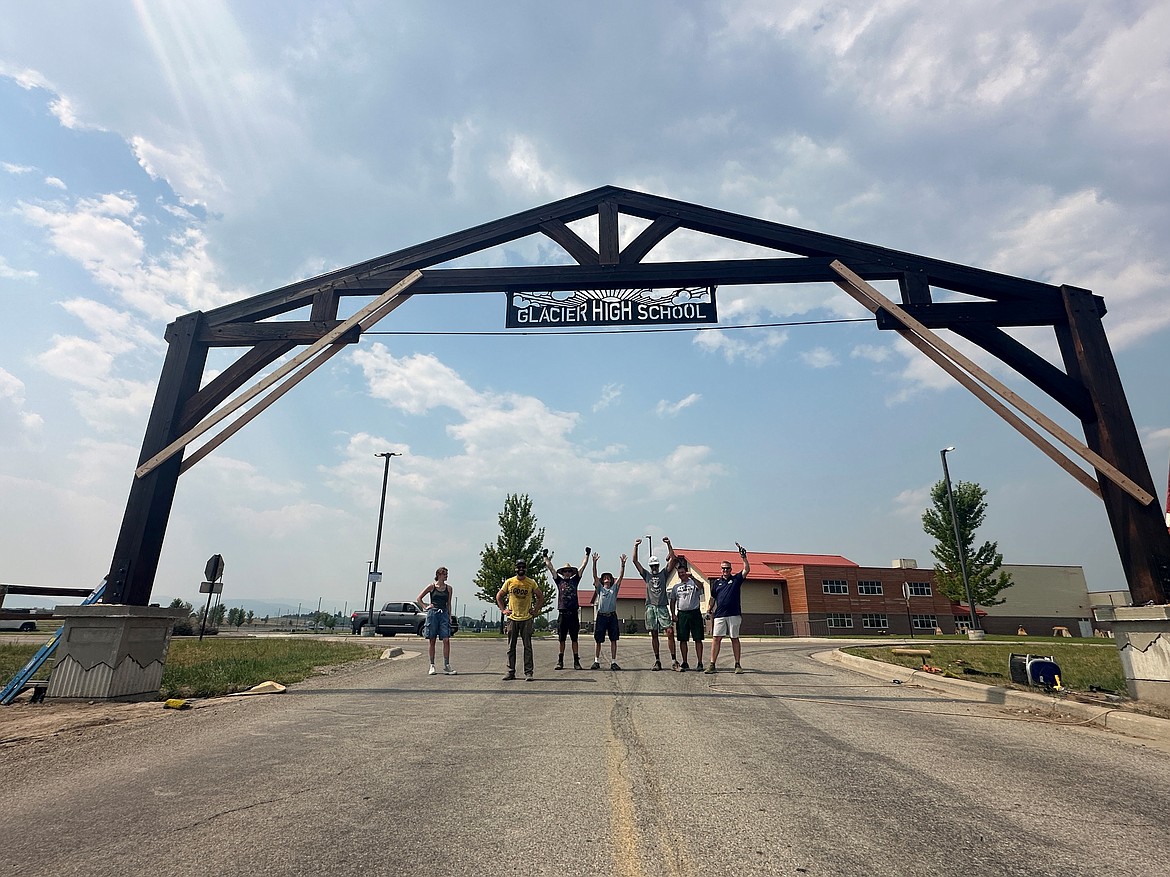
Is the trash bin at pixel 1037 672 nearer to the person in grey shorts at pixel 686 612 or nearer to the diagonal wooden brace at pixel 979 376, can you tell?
the diagonal wooden brace at pixel 979 376

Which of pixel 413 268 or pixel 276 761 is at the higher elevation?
pixel 413 268

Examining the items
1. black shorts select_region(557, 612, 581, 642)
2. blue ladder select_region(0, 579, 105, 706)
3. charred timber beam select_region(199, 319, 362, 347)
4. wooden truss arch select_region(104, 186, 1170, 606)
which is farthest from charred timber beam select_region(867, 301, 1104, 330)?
blue ladder select_region(0, 579, 105, 706)

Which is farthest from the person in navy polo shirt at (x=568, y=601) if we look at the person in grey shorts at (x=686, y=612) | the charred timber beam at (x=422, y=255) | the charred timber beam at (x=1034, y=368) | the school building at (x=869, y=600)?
the school building at (x=869, y=600)

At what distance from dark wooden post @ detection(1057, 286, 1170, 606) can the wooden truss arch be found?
17mm

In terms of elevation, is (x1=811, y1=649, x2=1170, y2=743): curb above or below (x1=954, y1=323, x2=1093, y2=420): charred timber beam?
below

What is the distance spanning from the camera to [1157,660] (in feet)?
21.4

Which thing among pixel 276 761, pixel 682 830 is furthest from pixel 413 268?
pixel 682 830

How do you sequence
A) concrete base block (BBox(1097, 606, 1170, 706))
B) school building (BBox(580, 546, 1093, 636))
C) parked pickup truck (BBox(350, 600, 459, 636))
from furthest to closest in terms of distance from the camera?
school building (BBox(580, 546, 1093, 636))
parked pickup truck (BBox(350, 600, 459, 636))
concrete base block (BBox(1097, 606, 1170, 706))

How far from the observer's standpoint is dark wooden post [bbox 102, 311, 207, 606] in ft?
26.3

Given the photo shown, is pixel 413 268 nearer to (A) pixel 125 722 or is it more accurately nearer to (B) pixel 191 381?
(B) pixel 191 381

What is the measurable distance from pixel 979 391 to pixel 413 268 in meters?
8.33

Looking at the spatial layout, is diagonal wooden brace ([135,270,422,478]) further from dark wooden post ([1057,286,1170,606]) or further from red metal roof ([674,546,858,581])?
red metal roof ([674,546,858,581])

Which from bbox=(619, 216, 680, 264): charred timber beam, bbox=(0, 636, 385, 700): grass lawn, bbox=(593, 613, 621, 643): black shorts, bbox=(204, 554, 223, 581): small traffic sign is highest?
bbox=(619, 216, 680, 264): charred timber beam

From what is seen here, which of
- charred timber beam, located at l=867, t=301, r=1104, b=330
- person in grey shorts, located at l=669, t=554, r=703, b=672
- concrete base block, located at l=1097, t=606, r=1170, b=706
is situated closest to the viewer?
concrete base block, located at l=1097, t=606, r=1170, b=706
